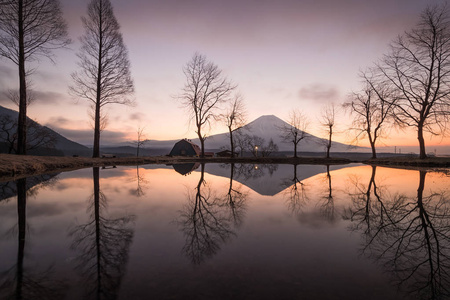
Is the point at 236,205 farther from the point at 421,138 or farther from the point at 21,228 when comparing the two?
the point at 421,138

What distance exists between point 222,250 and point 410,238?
9.51ft

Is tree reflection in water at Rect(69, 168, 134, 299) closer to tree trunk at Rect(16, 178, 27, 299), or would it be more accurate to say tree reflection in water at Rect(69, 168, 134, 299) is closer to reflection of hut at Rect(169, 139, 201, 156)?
tree trunk at Rect(16, 178, 27, 299)

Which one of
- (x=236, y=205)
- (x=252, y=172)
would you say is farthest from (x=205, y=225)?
(x=252, y=172)

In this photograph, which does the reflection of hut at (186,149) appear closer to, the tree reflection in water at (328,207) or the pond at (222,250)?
the tree reflection in water at (328,207)

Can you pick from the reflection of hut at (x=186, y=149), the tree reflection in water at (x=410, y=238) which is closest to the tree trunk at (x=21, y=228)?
the tree reflection in water at (x=410, y=238)

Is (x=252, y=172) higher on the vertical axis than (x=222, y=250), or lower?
higher

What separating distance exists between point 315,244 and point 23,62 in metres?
20.4

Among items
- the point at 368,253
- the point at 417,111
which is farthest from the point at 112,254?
the point at 417,111

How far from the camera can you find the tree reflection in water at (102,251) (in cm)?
218

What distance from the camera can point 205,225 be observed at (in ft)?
13.6

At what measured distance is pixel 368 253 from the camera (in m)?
3.02

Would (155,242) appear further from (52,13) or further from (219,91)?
(219,91)

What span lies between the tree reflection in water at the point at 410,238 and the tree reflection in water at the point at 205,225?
2.04m

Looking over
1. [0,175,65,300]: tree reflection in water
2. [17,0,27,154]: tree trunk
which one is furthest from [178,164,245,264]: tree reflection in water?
[17,0,27,154]: tree trunk
